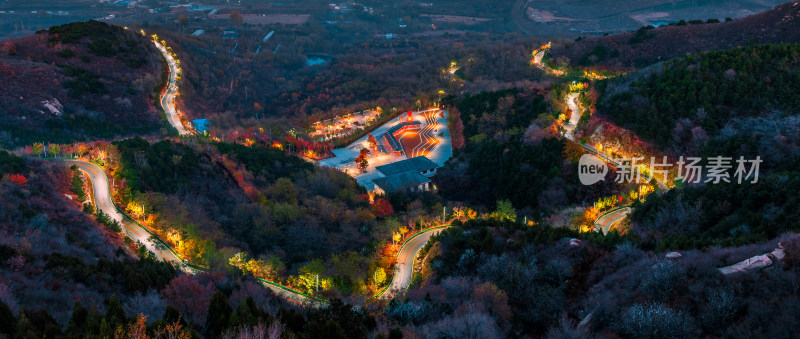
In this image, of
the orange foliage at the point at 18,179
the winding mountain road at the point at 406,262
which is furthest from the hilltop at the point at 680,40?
the orange foliage at the point at 18,179

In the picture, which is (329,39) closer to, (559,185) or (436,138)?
(436,138)

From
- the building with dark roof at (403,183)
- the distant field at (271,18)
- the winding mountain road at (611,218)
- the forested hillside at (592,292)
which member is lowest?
the building with dark roof at (403,183)

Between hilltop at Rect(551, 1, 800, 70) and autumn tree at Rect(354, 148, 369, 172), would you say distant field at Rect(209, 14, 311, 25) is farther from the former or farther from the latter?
autumn tree at Rect(354, 148, 369, 172)

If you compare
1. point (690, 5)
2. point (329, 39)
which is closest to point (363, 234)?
point (329, 39)

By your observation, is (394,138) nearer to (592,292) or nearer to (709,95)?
(709,95)

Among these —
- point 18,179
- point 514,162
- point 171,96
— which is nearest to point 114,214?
point 18,179

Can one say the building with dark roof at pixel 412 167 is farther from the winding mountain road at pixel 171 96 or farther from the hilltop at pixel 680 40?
the hilltop at pixel 680 40

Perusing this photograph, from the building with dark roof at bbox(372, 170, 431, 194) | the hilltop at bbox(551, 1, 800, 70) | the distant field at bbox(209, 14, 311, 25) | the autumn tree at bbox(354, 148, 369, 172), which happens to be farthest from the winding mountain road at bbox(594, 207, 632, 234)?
the distant field at bbox(209, 14, 311, 25)
